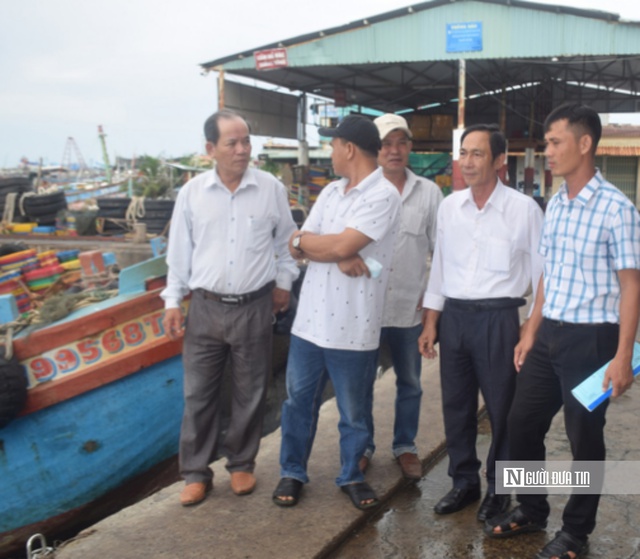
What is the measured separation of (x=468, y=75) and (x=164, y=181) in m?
9.58

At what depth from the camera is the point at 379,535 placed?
9.23 feet

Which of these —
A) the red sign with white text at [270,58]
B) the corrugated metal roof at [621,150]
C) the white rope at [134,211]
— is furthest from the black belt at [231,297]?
the corrugated metal roof at [621,150]

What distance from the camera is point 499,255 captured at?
2725 millimetres

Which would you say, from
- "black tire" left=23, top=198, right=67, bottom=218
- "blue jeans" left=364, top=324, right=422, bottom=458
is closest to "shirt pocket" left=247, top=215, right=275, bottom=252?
"blue jeans" left=364, top=324, right=422, bottom=458

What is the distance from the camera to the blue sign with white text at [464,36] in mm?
13062

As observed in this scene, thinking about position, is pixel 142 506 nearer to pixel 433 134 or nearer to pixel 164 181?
pixel 164 181

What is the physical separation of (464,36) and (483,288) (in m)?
11.8

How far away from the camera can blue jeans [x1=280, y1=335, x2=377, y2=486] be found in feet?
9.45

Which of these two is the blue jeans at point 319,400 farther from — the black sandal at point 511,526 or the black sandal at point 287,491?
the black sandal at point 511,526

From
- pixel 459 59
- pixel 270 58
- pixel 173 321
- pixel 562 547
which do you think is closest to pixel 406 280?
pixel 173 321

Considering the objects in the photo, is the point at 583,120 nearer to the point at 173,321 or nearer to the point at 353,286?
the point at 353,286

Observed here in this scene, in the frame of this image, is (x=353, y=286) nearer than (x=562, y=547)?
No

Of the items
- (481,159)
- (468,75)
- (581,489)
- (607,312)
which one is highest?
(468,75)

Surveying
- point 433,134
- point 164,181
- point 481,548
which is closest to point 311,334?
point 481,548
